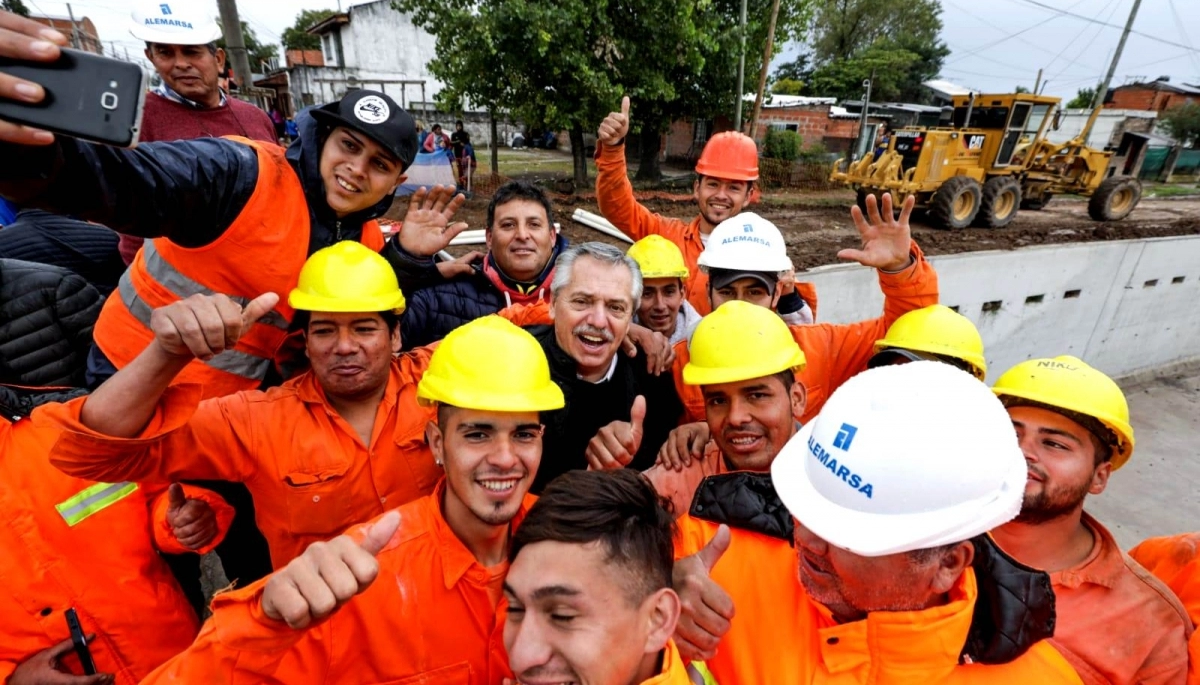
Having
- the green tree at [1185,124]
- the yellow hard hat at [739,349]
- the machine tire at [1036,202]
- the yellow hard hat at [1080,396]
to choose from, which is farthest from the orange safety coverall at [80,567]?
the green tree at [1185,124]

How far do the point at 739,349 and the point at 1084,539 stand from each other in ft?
5.05

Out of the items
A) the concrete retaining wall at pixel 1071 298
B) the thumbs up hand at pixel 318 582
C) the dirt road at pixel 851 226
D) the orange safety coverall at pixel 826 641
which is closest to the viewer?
the thumbs up hand at pixel 318 582

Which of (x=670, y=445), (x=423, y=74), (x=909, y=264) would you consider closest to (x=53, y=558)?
(x=670, y=445)

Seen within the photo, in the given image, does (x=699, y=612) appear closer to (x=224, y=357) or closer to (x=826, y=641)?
(x=826, y=641)

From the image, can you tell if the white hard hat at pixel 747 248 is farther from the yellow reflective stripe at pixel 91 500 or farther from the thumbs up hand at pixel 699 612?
the yellow reflective stripe at pixel 91 500

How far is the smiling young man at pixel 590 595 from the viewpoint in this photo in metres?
1.28

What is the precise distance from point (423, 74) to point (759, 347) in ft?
111

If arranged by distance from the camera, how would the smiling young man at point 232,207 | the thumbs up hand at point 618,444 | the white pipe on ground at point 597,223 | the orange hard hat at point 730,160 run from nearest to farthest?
1. the smiling young man at point 232,207
2. the thumbs up hand at point 618,444
3. the orange hard hat at point 730,160
4. the white pipe on ground at point 597,223

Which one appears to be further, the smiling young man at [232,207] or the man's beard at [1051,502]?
the man's beard at [1051,502]

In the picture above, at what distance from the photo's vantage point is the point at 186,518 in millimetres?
2021

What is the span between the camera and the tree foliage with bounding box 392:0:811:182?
11367mm

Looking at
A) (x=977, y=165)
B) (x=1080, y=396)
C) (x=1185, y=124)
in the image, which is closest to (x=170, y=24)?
(x=1080, y=396)

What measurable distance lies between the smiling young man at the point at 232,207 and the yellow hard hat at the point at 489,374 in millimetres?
784

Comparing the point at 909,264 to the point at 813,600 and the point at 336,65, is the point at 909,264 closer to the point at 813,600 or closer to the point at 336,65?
the point at 813,600
